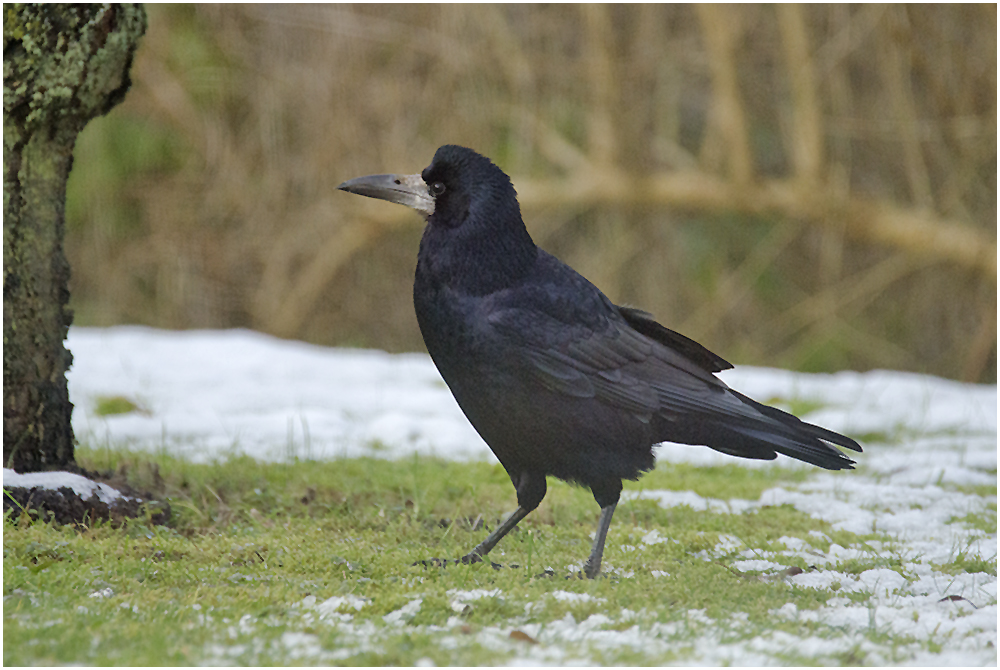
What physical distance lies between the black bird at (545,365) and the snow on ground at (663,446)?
40 cm

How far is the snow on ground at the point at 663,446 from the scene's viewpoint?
103 inches

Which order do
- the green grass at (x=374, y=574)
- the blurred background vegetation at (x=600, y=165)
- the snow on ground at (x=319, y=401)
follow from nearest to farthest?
the green grass at (x=374, y=574) < the snow on ground at (x=319, y=401) < the blurred background vegetation at (x=600, y=165)

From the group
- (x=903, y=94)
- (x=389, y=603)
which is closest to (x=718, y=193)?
(x=903, y=94)

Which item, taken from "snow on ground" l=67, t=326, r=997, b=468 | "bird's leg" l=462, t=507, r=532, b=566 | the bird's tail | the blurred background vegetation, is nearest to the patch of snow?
"snow on ground" l=67, t=326, r=997, b=468

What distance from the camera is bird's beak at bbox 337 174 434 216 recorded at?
357 cm

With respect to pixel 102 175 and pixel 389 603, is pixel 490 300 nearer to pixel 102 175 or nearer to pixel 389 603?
pixel 389 603

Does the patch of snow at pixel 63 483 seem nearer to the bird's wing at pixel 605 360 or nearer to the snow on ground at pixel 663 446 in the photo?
the snow on ground at pixel 663 446

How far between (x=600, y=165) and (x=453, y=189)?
5.68 m

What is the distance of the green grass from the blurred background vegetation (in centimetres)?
481

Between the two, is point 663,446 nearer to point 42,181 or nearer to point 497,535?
point 497,535

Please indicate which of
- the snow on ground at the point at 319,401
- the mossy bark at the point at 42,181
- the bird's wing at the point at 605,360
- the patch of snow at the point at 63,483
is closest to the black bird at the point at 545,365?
the bird's wing at the point at 605,360

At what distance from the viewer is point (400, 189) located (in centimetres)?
360

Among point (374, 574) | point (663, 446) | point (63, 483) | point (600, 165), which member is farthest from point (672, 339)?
point (600, 165)

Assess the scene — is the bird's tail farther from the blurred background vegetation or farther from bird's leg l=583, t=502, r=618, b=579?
the blurred background vegetation
